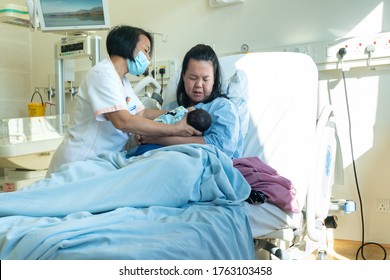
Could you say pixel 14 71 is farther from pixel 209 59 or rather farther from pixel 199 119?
pixel 199 119

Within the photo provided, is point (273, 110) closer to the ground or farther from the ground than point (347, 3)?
closer to the ground

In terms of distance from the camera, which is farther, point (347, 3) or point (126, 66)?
point (347, 3)

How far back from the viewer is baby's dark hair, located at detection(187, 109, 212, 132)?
152cm

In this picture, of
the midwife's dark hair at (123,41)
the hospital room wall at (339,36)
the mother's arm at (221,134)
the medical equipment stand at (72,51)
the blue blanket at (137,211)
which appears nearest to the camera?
the blue blanket at (137,211)

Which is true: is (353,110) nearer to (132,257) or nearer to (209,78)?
(209,78)

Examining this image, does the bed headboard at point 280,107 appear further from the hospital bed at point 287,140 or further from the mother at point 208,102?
the mother at point 208,102

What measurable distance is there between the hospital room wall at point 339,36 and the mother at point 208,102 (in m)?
0.89

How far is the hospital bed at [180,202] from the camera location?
0.90 meters

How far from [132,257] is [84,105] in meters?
0.93

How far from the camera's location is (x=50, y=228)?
0.91 meters

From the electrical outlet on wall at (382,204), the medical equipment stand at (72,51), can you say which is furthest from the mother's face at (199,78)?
the electrical outlet on wall at (382,204)

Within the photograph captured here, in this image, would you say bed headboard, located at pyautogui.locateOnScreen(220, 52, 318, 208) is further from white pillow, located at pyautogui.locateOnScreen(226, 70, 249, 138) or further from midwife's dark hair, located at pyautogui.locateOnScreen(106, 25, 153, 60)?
midwife's dark hair, located at pyautogui.locateOnScreen(106, 25, 153, 60)

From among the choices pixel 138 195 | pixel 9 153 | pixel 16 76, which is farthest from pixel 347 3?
pixel 16 76

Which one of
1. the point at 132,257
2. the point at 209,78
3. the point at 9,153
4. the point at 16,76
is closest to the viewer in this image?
the point at 132,257
